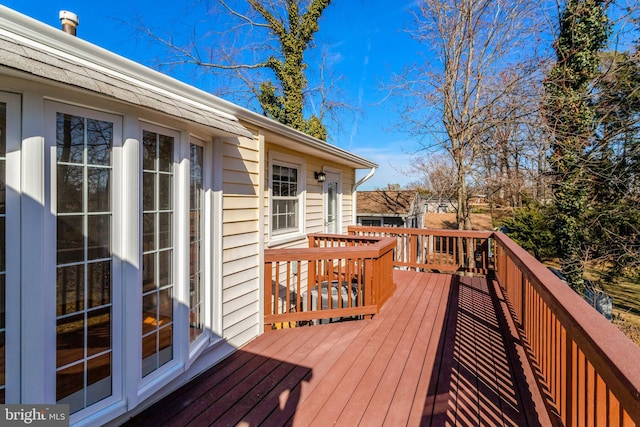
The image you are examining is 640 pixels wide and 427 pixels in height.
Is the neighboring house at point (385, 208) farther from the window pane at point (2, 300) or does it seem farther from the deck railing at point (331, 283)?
the window pane at point (2, 300)

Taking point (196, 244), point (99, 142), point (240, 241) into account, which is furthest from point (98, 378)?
point (240, 241)

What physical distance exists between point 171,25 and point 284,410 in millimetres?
11701

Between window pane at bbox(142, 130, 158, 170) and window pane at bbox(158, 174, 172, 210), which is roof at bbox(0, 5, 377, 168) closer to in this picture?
window pane at bbox(142, 130, 158, 170)

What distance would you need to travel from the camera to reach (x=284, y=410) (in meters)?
2.22

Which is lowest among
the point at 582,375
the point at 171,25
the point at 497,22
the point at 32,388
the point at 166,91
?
the point at 32,388

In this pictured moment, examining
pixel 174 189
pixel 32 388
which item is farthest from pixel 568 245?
pixel 32 388

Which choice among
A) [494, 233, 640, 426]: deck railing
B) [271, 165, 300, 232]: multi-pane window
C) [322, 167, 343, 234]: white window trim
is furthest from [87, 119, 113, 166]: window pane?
[322, 167, 343, 234]: white window trim

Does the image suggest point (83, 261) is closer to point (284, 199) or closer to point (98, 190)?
point (98, 190)

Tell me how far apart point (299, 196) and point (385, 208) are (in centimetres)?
722

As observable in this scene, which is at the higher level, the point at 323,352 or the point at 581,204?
the point at 581,204

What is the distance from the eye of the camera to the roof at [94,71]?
1.46m

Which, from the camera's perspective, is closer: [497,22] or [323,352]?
[323,352]

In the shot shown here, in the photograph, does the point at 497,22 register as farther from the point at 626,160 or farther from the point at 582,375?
the point at 582,375

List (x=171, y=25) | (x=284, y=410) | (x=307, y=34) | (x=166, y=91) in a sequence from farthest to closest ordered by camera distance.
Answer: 1. (x=307, y=34)
2. (x=171, y=25)
3. (x=166, y=91)
4. (x=284, y=410)
